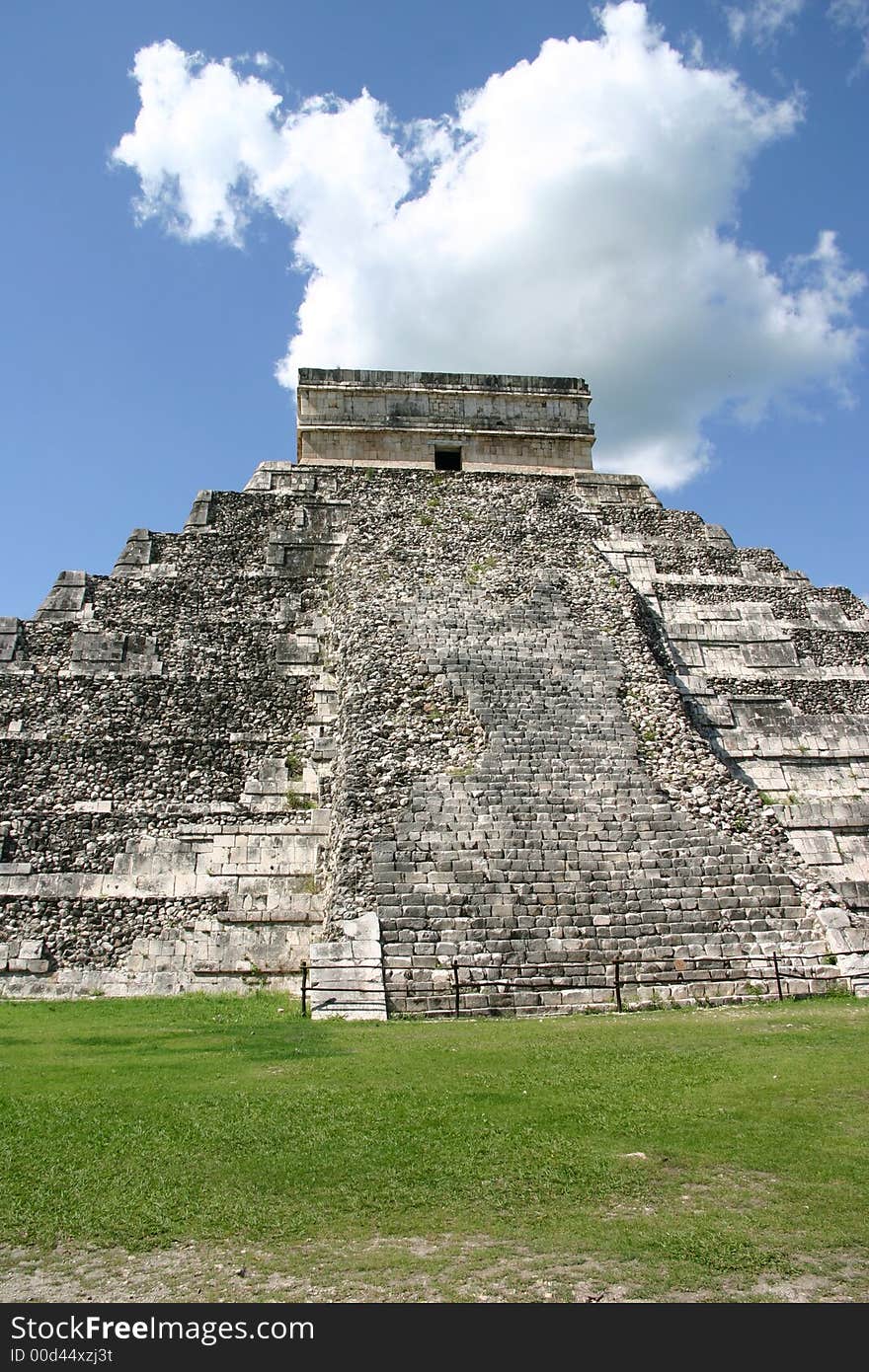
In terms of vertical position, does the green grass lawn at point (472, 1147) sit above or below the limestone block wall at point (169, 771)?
below

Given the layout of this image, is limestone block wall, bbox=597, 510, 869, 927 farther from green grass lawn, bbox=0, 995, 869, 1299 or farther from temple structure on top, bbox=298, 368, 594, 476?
green grass lawn, bbox=0, 995, 869, 1299

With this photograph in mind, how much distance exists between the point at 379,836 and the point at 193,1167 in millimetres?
8615

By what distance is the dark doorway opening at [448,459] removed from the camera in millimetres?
25156

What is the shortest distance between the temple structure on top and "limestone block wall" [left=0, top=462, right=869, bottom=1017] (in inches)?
90.6

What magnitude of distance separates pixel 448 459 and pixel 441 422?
1028 millimetres

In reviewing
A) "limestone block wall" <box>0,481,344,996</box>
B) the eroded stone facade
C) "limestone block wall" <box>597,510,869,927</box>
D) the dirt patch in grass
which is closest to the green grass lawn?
the dirt patch in grass

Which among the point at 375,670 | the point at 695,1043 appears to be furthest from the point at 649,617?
the point at 695,1043

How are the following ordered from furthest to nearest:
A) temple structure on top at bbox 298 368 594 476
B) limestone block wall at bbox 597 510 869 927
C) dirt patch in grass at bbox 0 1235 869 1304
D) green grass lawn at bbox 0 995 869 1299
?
temple structure on top at bbox 298 368 594 476 → limestone block wall at bbox 597 510 869 927 → green grass lawn at bbox 0 995 869 1299 → dirt patch in grass at bbox 0 1235 869 1304

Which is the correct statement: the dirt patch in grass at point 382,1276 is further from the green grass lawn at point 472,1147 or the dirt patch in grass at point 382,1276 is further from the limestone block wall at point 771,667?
the limestone block wall at point 771,667

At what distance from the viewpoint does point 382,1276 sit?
153 inches

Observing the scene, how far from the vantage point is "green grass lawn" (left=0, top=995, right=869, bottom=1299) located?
170 inches

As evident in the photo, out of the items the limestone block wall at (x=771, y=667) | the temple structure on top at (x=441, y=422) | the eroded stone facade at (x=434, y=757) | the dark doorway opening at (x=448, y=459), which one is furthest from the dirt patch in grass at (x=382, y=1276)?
the dark doorway opening at (x=448, y=459)

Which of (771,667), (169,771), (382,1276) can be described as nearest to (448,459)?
(771,667)

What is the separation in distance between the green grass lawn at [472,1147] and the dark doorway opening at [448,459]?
1852cm
